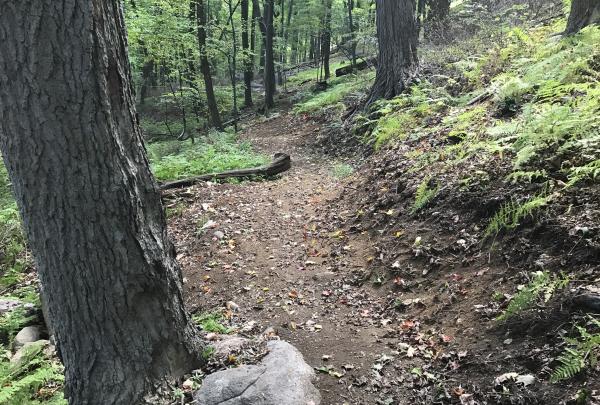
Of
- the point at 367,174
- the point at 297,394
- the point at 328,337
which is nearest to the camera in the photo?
the point at 297,394

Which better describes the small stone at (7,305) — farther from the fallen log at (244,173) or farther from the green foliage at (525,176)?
the green foliage at (525,176)

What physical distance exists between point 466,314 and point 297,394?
1695mm

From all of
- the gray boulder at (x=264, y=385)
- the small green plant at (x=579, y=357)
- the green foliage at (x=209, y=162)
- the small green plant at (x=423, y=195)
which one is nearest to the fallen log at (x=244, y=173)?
the green foliage at (x=209, y=162)

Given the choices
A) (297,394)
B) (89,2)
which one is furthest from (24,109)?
(297,394)

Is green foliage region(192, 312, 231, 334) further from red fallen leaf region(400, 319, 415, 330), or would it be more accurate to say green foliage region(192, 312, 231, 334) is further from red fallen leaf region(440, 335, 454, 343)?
red fallen leaf region(440, 335, 454, 343)

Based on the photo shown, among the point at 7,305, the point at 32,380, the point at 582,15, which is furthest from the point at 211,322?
the point at 582,15

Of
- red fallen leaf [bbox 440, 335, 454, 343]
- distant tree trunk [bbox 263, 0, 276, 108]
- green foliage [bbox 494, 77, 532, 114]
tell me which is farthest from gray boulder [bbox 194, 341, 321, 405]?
distant tree trunk [bbox 263, 0, 276, 108]

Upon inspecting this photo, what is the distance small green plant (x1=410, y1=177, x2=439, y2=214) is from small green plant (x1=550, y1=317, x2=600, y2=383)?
2.91 m

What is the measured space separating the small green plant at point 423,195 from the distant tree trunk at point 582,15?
461cm

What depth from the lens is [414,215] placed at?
5625mm

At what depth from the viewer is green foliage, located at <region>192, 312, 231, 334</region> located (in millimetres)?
4466

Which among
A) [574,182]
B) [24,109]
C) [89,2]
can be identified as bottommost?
[574,182]

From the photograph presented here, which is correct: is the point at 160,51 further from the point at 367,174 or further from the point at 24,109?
the point at 24,109

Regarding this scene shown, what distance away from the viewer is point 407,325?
162 inches
